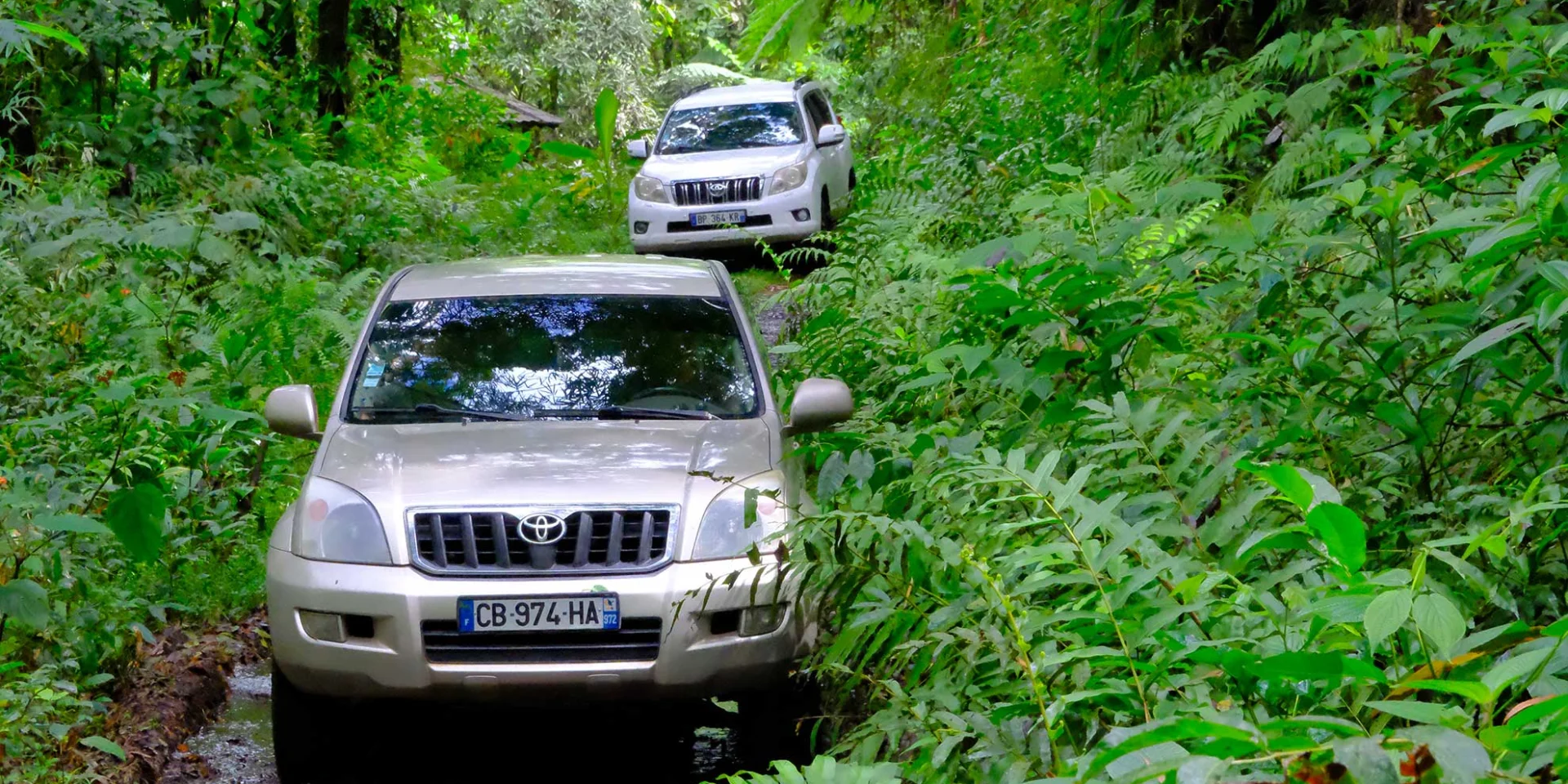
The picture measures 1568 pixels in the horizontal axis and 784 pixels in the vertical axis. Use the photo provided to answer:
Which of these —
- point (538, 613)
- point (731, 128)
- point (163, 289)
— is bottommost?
point (731, 128)

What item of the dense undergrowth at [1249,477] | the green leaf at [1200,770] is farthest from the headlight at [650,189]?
the green leaf at [1200,770]

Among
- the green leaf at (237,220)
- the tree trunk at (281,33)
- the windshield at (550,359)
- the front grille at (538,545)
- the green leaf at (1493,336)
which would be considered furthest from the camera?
the tree trunk at (281,33)

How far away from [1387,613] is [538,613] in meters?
2.99

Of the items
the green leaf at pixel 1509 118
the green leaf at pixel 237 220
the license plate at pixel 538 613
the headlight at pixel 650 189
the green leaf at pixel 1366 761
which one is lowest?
the headlight at pixel 650 189

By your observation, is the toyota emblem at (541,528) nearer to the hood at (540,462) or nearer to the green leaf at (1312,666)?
the hood at (540,462)

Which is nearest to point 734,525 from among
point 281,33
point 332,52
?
point 281,33

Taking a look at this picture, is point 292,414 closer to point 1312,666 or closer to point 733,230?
point 1312,666

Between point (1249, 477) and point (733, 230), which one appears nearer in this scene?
point (1249, 477)

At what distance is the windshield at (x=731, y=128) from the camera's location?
16.5 m

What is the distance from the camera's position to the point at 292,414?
534 centimetres

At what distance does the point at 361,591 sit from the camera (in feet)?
15.0

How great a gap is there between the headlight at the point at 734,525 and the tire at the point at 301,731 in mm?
1285

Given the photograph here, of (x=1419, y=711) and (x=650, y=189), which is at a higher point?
(x=1419, y=711)

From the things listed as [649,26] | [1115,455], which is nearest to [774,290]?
[1115,455]
